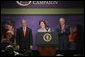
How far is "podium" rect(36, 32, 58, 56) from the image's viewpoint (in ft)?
18.0

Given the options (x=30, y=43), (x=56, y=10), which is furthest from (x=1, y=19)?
(x=56, y=10)

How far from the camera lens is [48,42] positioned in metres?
5.49

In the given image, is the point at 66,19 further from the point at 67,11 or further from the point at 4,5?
the point at 4,5

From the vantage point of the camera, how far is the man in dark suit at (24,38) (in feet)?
18.1

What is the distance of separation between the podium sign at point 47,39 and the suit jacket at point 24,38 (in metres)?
0.26

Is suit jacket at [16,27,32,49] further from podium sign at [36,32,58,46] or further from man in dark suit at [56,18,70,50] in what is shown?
man in dark suit at [56,18,70,50]

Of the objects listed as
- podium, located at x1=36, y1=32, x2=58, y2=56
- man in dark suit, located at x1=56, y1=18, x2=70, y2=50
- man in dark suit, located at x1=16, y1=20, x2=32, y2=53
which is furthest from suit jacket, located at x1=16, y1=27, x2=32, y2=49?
man in dark suit, located at x1=56, y1=18, x2=70, y2=50

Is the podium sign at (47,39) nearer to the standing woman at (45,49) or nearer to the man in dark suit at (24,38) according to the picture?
the standing woman at (45,49)

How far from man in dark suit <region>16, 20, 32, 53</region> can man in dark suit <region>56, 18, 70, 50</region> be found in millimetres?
829

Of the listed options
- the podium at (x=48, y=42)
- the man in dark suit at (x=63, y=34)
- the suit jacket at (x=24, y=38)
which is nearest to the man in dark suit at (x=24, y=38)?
the suit jacket at (x=24, y=38)

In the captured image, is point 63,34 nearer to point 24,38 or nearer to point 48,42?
point 48,42

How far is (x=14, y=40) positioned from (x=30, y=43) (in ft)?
1.48

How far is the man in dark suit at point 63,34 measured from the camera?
5.53m

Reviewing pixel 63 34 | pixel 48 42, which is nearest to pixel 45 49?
pixel 48 42
